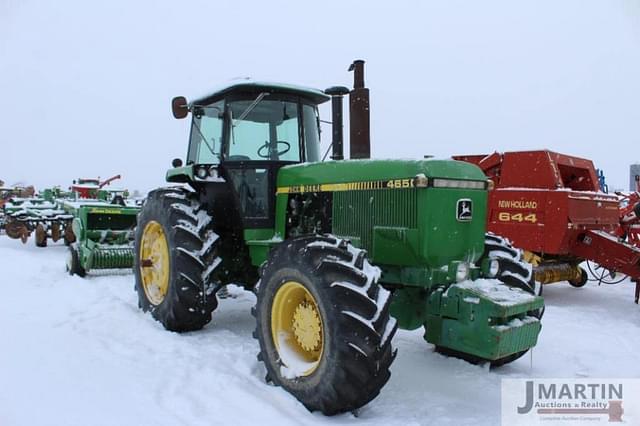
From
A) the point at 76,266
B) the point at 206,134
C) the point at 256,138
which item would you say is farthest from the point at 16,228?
the point at 256,138

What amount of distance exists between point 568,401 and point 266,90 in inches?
143

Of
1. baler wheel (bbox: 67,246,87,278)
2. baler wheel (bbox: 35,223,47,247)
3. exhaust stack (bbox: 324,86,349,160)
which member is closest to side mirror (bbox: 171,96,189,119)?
exhaust stack (bbox: 324,86,349,160)

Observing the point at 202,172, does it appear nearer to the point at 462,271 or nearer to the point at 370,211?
the point at 370,211

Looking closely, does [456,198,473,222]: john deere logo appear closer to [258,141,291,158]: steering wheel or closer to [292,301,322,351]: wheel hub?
[292,301,322,351]: wheel hub

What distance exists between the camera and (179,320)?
16.0 ft

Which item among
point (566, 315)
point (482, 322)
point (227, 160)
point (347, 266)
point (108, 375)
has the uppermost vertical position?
point (227, 160)

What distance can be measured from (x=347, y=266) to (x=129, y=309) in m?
3.72

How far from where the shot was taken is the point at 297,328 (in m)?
3.58

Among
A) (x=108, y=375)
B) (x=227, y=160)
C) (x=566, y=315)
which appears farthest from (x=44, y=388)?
(x=566, y=315)

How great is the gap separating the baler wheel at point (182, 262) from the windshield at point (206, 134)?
0.47m

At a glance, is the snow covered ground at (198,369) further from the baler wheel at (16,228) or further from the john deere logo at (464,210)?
the baler wheel at (16,228)

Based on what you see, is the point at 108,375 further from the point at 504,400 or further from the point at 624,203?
the point at 624,203

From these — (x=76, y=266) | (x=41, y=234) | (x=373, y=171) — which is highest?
(x=373, y=171)

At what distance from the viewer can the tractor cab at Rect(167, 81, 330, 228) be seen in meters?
4.95
